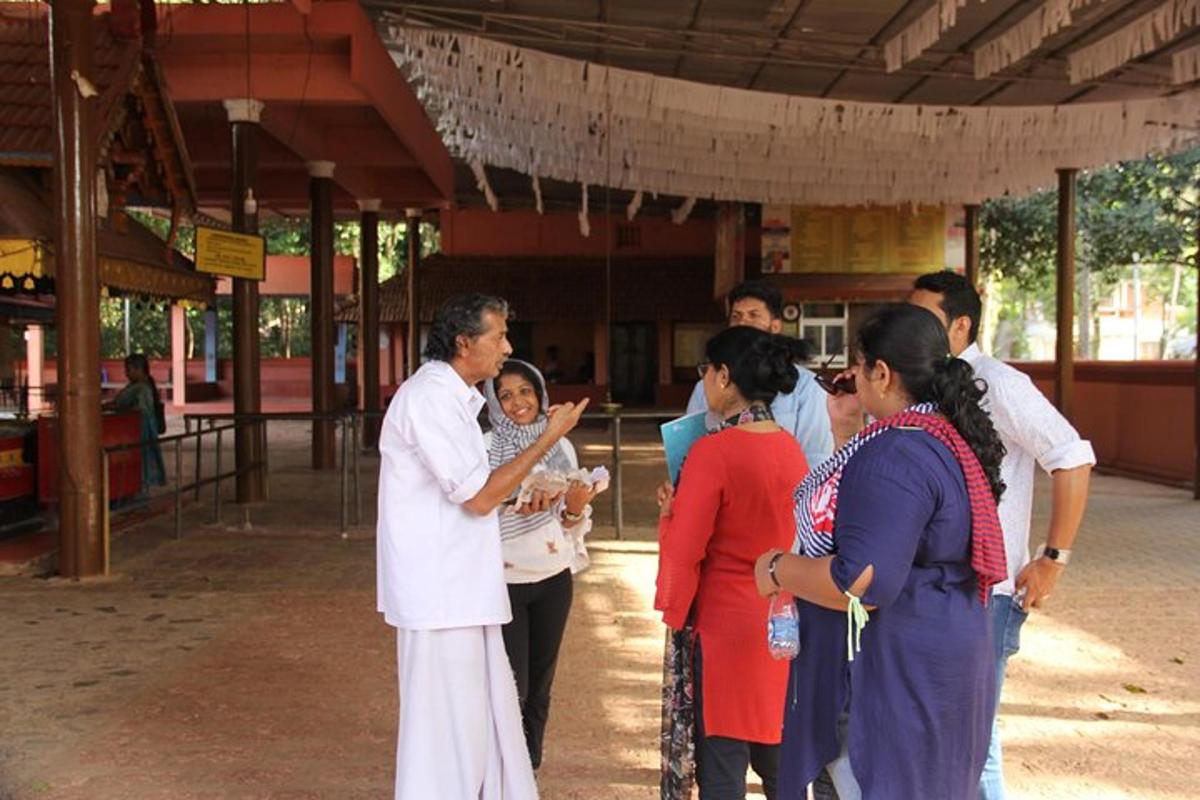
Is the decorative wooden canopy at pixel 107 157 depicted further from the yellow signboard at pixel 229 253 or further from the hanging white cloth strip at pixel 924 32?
the hanging white cloth strip at pixel 924 32

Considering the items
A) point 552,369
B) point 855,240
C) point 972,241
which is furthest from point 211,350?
point 972,241

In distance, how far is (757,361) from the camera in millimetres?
2709

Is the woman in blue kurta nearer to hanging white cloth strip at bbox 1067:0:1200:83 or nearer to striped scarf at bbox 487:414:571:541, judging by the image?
striped scarf at bbox 487:414:571:541

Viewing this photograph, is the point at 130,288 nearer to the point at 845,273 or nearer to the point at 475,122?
the point at 475,122

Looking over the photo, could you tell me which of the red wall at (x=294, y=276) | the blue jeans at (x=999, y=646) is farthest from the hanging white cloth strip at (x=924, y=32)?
the red wall at (x=294, y=276)

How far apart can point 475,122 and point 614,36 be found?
1.48m

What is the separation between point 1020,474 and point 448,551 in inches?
60.0

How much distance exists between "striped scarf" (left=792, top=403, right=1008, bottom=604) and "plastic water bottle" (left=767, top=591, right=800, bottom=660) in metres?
0.13

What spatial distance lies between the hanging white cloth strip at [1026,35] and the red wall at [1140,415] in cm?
476

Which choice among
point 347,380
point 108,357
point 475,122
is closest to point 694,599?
point 475,122

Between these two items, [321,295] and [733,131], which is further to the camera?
[321,295]

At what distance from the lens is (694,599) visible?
276 centimetres

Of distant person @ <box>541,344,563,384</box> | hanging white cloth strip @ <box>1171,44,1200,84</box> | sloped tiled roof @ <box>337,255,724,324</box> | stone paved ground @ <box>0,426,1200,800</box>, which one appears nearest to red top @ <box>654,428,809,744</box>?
stone paved ground @ <box>0,426,1200,800</box>

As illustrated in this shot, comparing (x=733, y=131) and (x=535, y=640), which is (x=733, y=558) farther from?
(x=733, y=131)
